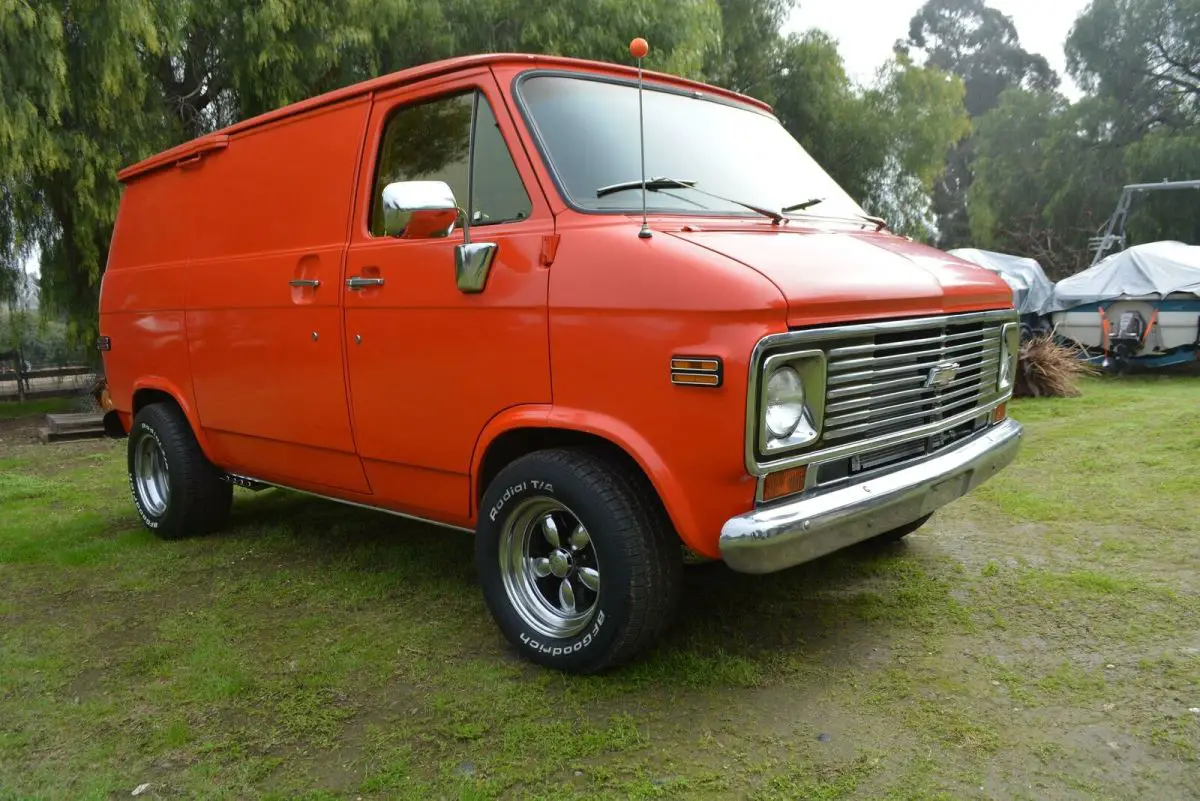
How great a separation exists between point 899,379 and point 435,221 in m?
1.76

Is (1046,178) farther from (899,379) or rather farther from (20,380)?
(899,379)

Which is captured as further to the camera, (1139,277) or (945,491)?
(1139,277)

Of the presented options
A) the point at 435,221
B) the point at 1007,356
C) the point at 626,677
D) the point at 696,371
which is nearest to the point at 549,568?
the point at 626,677

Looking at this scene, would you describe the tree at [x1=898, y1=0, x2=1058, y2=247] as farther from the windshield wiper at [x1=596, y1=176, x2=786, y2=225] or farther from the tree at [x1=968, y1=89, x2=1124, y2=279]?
the windshield wiper at [x1=596, y1=176, x2=786, y2=225]

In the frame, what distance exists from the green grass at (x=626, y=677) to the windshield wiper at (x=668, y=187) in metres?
1.66

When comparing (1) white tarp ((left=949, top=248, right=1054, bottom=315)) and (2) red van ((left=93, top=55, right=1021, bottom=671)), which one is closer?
(2) red van ((left=93, top=55, right=1021, bottom=671))

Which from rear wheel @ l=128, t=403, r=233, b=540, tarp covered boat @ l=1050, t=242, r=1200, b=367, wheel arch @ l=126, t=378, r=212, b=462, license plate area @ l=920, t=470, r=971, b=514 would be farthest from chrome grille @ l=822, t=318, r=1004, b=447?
tarp covered boat @ l=1050, t=242, r=1200, b=367

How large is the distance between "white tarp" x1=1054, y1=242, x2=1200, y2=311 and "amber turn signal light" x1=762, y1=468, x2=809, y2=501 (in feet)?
41.0

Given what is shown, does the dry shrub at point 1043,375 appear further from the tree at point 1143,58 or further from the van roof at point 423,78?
the tree at point 1143,58

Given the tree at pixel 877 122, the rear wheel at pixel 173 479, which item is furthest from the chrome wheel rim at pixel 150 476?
the tree at pixel 877 122

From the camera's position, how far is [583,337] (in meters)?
3.18

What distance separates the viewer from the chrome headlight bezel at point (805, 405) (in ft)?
9.50

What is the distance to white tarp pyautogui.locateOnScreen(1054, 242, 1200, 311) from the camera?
1316 cm

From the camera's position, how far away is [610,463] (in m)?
3.27
